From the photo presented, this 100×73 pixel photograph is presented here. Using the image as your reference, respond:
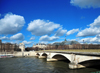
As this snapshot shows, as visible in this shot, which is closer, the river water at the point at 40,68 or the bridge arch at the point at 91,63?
the river water at the point at 40,68

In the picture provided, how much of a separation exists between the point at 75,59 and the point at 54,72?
6784mm

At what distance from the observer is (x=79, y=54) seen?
28.2 metres

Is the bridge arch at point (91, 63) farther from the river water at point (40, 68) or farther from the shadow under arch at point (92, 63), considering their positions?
the river water at point (40, 68)

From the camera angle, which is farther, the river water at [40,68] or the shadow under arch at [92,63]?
the shadow under arch at [92,63]

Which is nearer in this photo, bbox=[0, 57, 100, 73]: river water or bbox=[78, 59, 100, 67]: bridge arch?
bbox=[0, 57, 100, 73]: river water

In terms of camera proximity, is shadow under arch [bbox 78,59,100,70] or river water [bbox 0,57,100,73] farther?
shadow under arch [bbox 78,59,100,70]

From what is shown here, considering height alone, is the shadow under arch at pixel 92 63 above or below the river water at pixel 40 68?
above

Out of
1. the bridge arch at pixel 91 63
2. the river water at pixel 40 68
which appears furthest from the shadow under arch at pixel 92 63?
the river water at pixel 40 68

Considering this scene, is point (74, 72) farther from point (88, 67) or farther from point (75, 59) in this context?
point (88, 67)

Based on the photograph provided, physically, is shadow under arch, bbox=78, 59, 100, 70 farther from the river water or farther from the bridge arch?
the river water

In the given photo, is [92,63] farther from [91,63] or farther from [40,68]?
[40,68]

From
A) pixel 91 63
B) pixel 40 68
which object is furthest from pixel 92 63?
pixel 40 68

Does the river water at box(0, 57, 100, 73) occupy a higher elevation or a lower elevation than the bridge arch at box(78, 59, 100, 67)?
lower

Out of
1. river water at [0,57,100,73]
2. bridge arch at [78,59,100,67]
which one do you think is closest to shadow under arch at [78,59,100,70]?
bridge arch at [78,59,100,67]
